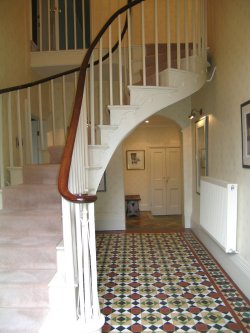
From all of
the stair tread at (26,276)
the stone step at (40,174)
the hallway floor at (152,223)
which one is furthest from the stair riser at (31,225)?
the hallway floor at (152,223)

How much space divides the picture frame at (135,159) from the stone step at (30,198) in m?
5.26

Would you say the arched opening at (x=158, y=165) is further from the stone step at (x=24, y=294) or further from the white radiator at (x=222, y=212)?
the stone step at (x=24, y=294)

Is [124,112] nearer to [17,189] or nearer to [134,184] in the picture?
[17,189]

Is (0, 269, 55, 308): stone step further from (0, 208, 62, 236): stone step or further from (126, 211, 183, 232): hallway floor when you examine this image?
(126, 211, 183, 232): hallway floor

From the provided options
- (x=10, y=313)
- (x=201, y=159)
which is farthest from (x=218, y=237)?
(x=10, y=313)

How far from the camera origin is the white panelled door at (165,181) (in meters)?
8.19

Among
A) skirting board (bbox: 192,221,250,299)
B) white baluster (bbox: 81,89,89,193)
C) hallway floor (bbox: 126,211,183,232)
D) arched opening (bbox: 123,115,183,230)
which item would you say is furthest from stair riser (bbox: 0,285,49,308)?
arched opening (bbox: 123,115,183,230)

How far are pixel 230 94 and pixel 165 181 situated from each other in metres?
5.10

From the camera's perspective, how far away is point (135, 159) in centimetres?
832

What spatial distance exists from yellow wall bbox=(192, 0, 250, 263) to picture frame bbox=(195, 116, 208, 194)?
0.14m

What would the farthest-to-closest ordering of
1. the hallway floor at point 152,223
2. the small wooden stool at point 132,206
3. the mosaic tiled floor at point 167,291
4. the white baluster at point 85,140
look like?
the small wooden stool at point 132,206 < the hallway floor at point 152,223 < the white baluster at point 85,140 < the mosaic tiled floor at point 167,291

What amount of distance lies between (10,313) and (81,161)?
128 cm

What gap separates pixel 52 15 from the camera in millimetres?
5203

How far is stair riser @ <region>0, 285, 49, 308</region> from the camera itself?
2.18m
